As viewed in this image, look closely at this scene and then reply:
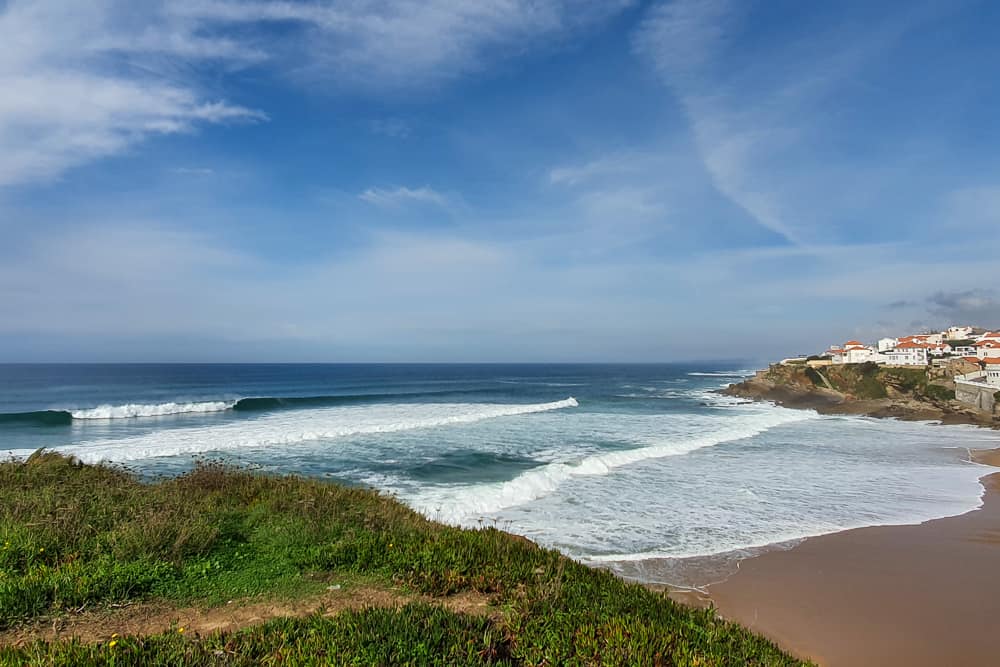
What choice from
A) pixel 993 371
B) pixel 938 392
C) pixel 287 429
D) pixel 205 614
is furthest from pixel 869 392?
pixel 205 614

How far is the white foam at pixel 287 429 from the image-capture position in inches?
850

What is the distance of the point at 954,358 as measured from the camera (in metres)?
57.3

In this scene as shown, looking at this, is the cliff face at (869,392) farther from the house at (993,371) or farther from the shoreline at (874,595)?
the shoreline at (874,595)

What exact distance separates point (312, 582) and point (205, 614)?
1.07 meters

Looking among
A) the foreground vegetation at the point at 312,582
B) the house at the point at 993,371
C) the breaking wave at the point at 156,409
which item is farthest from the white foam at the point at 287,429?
the house at the point at 993,371

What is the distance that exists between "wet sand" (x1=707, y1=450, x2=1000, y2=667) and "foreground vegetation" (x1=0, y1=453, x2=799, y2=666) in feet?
9.79

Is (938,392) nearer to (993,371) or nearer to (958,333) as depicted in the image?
(993,371)

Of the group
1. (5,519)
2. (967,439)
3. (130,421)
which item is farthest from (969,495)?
(130,421)

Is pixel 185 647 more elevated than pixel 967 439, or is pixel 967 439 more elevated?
pixel 185 647

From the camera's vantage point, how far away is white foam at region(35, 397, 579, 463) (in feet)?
70.8

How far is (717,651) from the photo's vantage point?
4.30 meters

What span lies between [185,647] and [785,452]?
77.2 ft

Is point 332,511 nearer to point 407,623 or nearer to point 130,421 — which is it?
point 407,623

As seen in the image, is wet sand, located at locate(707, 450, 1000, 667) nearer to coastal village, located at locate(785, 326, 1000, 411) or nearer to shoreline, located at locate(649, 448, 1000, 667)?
shoreline, located at locate(649, 448, 1000, 667)
